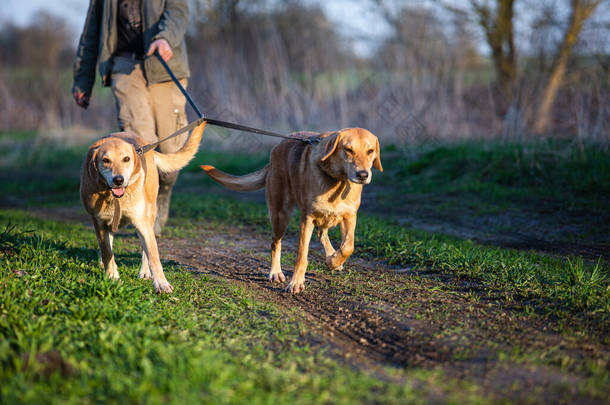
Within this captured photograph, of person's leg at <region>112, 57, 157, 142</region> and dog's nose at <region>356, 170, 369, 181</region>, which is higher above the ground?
person's leg at <region>112, 57, 157, 142</region>

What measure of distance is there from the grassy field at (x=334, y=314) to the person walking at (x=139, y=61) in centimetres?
128

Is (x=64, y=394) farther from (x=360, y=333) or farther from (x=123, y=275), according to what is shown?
(x=123, y=275)

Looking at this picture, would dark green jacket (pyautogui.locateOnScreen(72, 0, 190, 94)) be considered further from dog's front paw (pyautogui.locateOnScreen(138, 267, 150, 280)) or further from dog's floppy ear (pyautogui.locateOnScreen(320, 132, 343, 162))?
dog's floppy ear (pyautogui.locateOnScreen(320, 132, 343, 162))

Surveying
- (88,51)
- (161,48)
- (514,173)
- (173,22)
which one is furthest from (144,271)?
(514,173)

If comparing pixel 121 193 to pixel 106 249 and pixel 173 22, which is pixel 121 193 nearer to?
pixel 106 249

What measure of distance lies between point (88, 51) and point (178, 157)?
6.62 ft

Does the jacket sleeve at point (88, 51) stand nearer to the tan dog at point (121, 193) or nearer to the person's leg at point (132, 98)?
the person's leg at point (132, 98)

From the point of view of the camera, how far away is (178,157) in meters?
4.46

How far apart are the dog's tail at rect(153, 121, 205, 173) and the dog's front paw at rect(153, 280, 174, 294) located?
1.17 metres

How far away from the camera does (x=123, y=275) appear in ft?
13.2

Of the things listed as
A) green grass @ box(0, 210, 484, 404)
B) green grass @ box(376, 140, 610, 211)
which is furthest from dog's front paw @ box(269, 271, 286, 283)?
green grass @ box(376, 140, 610, 211)

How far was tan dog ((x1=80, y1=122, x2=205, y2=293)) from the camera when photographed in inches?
137

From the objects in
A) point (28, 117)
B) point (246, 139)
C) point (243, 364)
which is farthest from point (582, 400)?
point (28, 117)

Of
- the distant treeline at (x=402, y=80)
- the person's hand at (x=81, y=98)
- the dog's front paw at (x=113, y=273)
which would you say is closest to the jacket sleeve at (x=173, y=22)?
the person's hand at (x=81, y=98)
